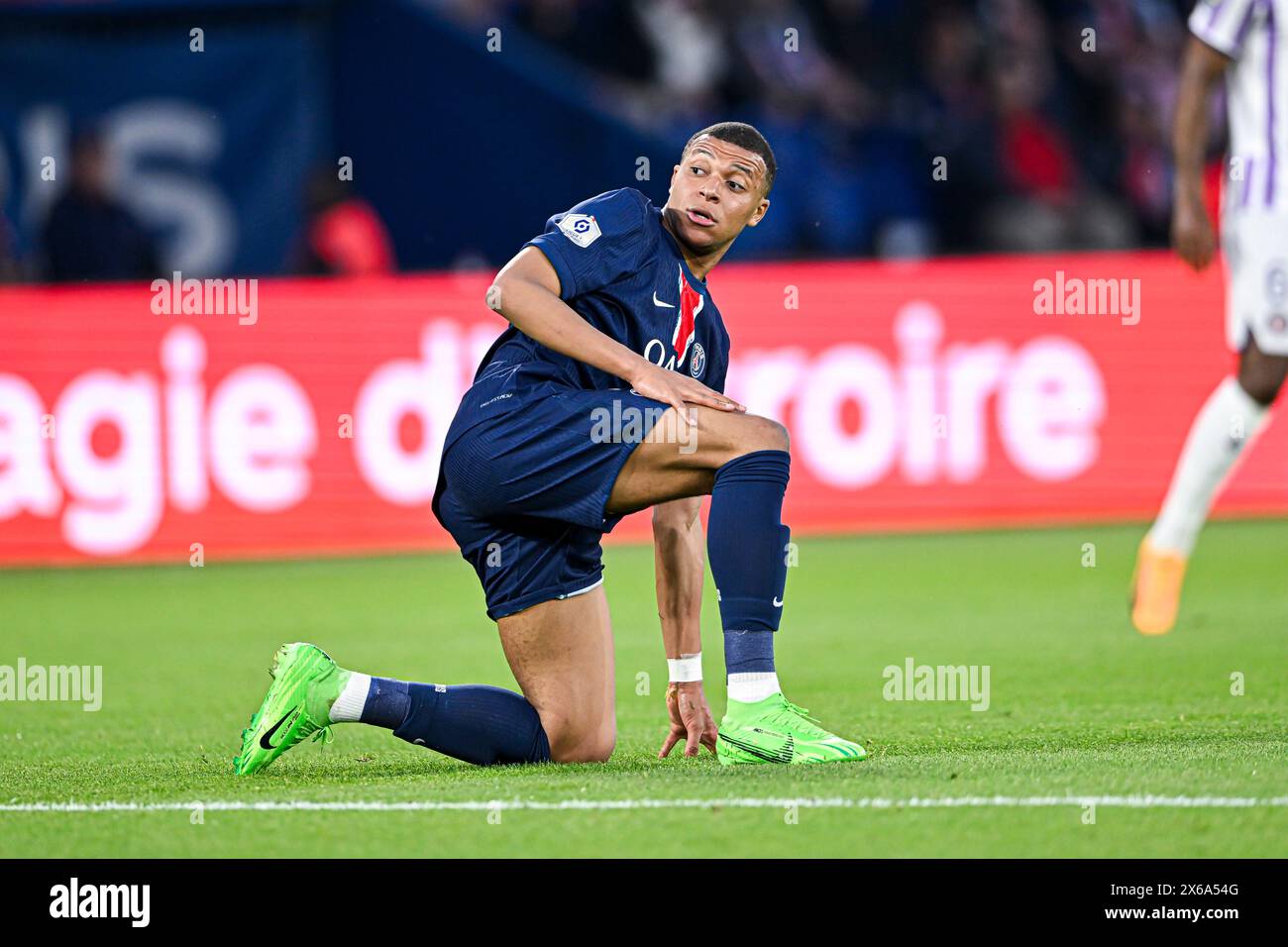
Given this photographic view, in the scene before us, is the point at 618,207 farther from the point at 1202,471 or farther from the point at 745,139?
the point at 1202,471

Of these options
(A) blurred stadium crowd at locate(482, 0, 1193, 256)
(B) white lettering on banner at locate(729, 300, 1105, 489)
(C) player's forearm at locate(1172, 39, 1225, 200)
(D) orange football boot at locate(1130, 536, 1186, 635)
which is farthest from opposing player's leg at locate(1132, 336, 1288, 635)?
(A) blurred stadium crowd at locate(482, 0, 1193, 256)

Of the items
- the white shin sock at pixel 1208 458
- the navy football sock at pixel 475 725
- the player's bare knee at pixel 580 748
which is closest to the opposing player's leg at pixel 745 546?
the player's bare knee at pixel 580 748

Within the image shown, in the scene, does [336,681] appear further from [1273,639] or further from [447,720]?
[1273,639]

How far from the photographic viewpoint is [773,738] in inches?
198

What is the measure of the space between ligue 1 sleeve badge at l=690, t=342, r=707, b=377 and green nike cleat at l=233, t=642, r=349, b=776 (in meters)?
1.32

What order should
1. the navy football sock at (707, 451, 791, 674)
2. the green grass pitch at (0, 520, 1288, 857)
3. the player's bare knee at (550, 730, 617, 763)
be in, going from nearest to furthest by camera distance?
the green grass pitch at (0, 520, 1288, 857) → the navy football sock at (707, 451, 791, 674) → the player's bare knee at (550, 730, 617, 763)

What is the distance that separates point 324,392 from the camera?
39.7 ft

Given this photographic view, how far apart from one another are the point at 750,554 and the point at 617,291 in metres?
0.86

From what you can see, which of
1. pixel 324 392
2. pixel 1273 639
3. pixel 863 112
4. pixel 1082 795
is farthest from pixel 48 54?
pixel 1082 795

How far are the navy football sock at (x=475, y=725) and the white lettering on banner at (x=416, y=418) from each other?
646 centimetres

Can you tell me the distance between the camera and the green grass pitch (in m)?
4.24

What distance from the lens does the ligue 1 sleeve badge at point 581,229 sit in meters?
5.27

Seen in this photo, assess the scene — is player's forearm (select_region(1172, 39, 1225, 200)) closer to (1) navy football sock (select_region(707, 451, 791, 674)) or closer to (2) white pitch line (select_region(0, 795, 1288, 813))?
(1) navy football sock (select_region(707, 451, 791, 674))

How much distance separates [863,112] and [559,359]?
11695 mm
